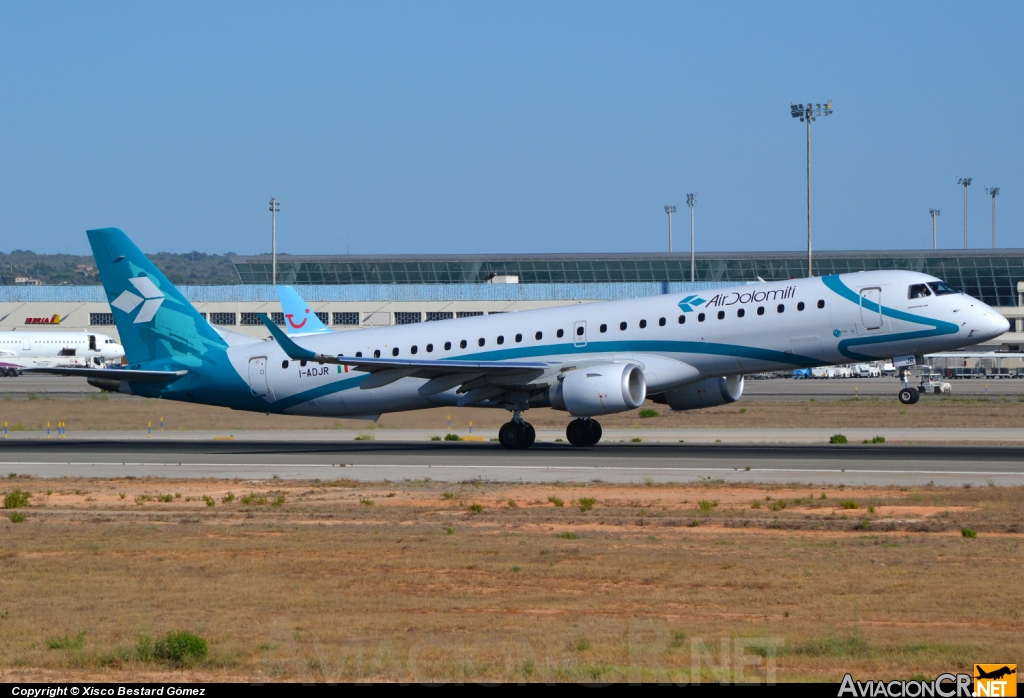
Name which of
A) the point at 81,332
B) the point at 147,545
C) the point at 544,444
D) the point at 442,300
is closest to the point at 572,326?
A: the point at 544,444

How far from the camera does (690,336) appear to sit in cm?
3412


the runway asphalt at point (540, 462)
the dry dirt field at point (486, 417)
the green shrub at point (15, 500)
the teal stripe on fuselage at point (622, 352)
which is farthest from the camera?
the dry dirt field at point (486, 417)

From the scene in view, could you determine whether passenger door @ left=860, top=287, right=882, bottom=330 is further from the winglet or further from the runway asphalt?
the winglet

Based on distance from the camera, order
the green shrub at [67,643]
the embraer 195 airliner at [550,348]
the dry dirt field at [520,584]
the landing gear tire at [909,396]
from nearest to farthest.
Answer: the dry dirt field at [520,584] → the green shrub at [67,643] → the embraer 195 airliner at [550,348] → the landing gear tire at [909,396]

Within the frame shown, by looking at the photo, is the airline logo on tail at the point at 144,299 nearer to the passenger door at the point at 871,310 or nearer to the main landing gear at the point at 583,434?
the main landing gear at the point at 583,434

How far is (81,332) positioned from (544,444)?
84481mm

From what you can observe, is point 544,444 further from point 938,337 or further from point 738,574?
point 738,574

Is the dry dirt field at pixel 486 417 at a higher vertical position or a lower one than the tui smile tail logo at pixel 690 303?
lower

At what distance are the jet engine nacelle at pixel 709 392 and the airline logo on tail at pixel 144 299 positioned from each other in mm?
16813

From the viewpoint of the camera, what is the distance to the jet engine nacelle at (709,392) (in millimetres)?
36312

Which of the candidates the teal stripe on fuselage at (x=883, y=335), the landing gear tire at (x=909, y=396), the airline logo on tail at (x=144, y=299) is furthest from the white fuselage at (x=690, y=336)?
the airline logo on tail at (x=144, y=299)

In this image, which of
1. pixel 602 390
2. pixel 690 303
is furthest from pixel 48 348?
pixel 690 303

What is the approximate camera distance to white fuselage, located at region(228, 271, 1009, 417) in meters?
32.8

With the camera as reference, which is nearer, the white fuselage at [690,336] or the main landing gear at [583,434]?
the white fuselage at [690,336]
